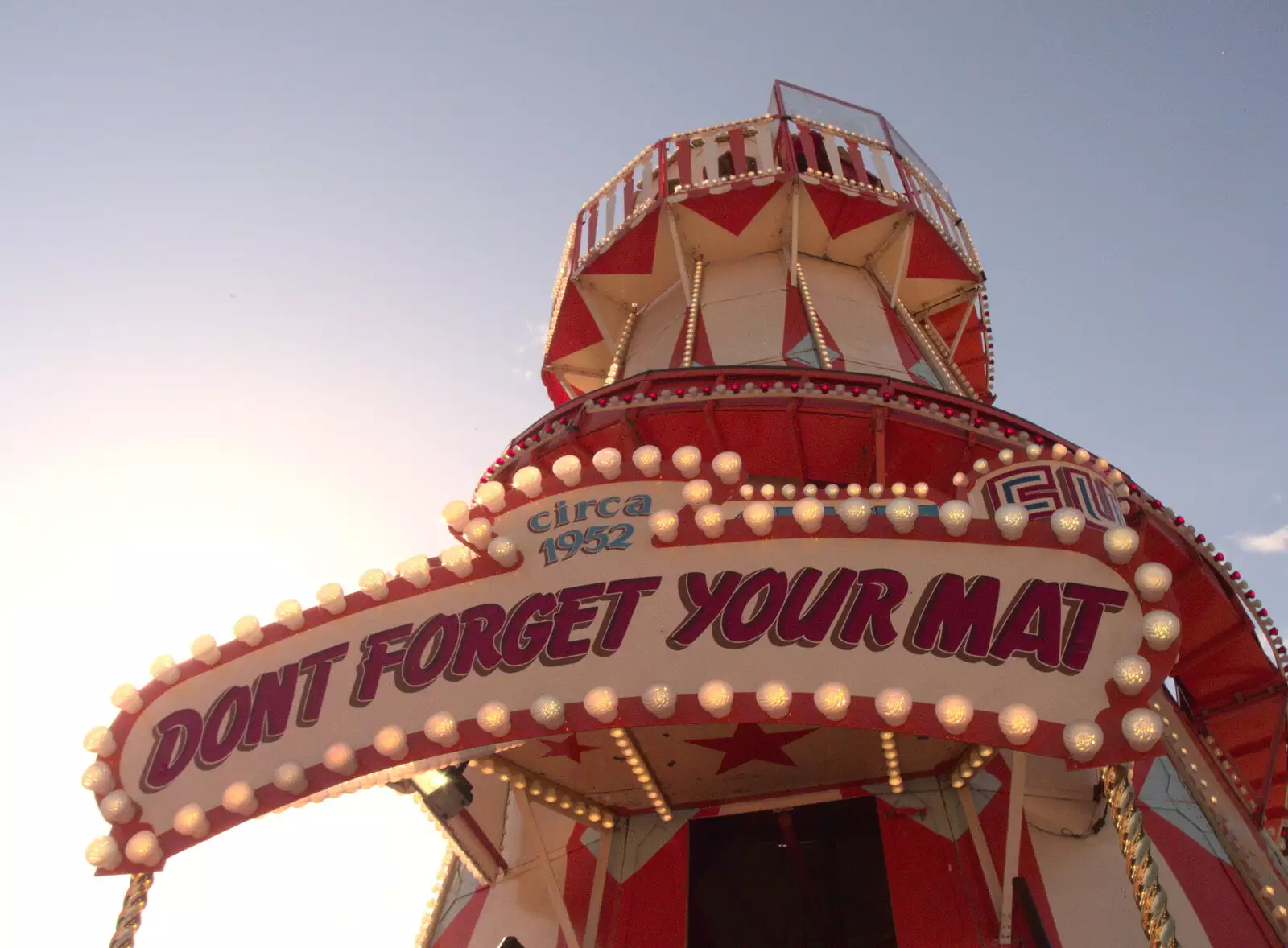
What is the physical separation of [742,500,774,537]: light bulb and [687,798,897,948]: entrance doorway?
3533 mm

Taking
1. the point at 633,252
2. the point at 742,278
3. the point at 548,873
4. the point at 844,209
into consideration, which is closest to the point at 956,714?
the point at 548,873

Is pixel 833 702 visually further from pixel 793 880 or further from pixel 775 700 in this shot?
pixel 793 880

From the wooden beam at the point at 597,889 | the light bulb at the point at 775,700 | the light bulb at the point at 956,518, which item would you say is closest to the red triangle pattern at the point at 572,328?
the wooden beam at the point at 597,889

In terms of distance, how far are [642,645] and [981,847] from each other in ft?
13.4

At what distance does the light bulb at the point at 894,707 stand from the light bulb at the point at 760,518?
125 centimetres

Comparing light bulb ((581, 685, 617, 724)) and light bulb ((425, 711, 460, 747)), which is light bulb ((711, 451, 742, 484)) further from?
light bulb ((425, 711, 460, 747))

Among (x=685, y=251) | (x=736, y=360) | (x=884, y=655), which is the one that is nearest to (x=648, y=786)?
(x=884, y=655)

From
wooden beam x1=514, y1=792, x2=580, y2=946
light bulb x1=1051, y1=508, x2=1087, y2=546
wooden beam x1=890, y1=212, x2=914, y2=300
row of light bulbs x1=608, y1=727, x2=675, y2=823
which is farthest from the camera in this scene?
wooden beam x1=890, y1=212, x2=914, y2=300

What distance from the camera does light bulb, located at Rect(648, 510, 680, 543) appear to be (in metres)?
5.57

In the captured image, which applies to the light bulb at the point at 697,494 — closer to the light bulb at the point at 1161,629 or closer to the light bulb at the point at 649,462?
the light bulb at the point at 649,462

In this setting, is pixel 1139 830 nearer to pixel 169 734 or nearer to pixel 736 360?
pixel 169 734

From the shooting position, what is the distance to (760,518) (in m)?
5.38

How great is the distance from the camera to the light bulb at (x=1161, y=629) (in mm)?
4371

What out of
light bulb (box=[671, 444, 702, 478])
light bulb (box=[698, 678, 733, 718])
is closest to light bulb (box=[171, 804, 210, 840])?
light bulb (box=[698, 678, 733, 718])
